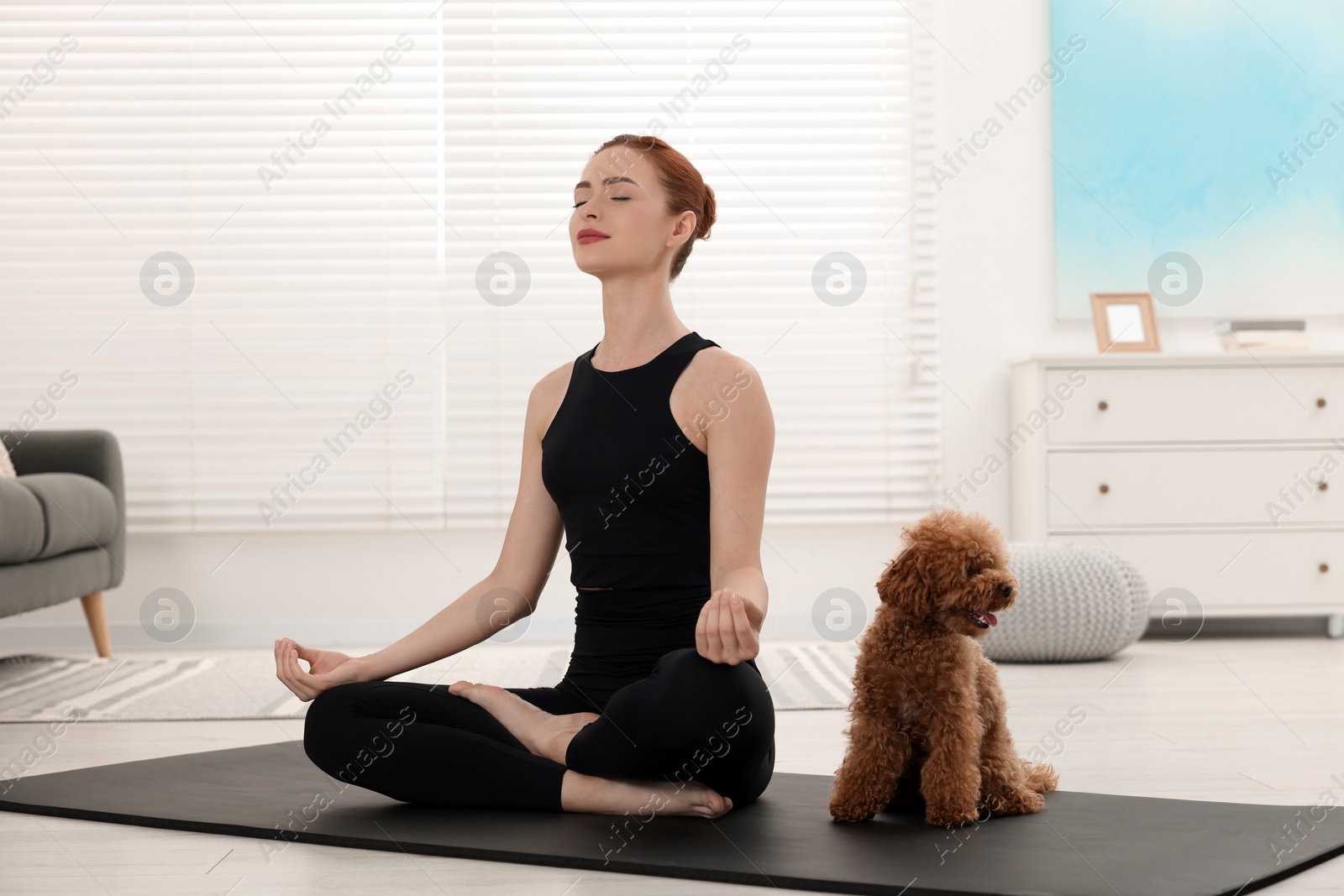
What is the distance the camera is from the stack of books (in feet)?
13.5

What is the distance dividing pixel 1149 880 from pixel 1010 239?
344 centimetres

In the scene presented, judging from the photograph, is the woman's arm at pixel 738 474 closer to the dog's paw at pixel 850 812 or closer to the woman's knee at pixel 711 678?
the woman's knee at pixel 711 678

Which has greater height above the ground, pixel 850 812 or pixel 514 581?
pixel 514 581

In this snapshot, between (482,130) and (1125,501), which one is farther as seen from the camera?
(482,130)

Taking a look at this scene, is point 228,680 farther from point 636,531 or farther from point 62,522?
point 636,531

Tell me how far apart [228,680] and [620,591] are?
6.27ft

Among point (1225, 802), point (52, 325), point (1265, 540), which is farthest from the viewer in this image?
point (52, 325)

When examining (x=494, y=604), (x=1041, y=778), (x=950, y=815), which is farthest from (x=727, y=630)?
(x=1041, y=778)

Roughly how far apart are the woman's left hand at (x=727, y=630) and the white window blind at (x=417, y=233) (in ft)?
9.42

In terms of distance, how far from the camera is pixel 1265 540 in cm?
395

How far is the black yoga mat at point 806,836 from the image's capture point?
1.39 metres

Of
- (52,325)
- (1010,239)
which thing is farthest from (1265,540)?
(52,325)

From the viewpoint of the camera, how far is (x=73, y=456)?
3891 mm

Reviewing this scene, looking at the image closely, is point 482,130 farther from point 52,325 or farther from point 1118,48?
point 1118,48
